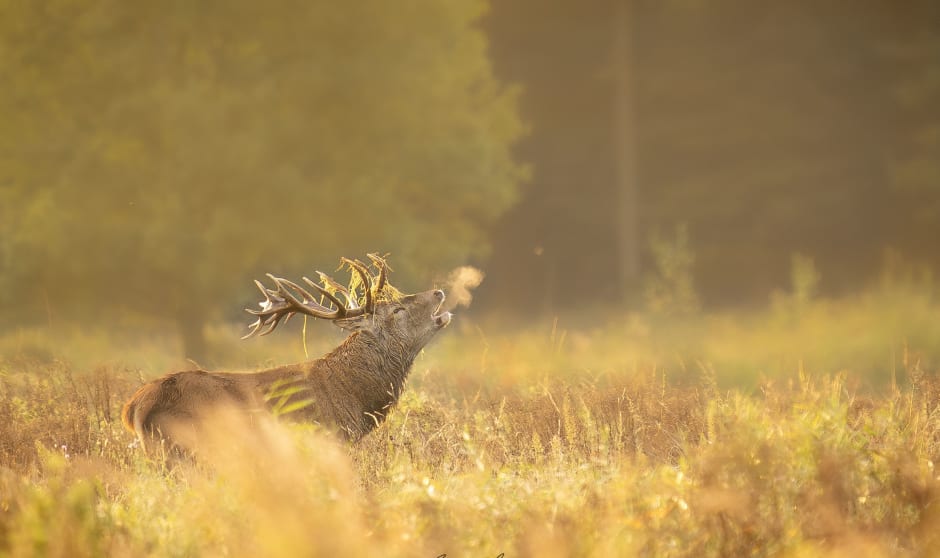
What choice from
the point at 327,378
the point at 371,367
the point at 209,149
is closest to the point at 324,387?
the point at 327,378

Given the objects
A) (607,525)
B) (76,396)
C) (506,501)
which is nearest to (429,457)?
(506,501)

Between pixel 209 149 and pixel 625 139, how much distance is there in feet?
42.3

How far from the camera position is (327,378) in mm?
7230

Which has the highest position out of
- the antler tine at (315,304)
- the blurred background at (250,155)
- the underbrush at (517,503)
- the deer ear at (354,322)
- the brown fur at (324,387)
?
the blurred background at (250,155)

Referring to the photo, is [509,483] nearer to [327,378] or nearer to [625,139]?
[327,378]

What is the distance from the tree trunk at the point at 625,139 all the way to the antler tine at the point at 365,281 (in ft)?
53.2

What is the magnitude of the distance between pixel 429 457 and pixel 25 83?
477 inches

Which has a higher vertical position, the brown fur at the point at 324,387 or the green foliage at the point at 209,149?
the green foliage at the point at 209,149

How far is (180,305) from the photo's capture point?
629 inches

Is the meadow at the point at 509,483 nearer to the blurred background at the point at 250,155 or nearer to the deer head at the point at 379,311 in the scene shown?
the deer head at the point at 379,311

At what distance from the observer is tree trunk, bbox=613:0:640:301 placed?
939 inches

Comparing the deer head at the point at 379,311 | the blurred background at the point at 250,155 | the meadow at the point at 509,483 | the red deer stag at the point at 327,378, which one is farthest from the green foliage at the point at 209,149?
the deer head at the point at 379,311

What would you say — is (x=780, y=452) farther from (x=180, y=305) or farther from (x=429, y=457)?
(x=180, y=305)

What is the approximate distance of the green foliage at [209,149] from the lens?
15.1m
